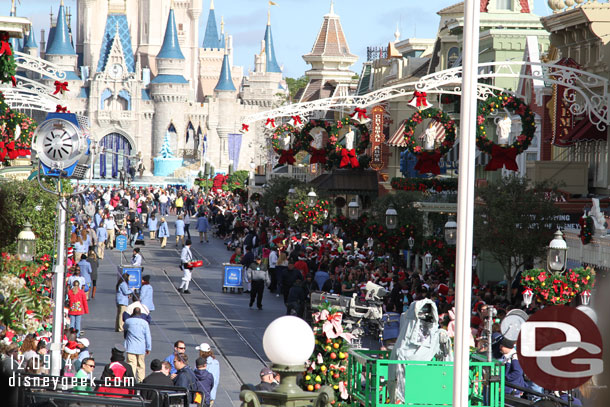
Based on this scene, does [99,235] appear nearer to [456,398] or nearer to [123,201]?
[123,201]

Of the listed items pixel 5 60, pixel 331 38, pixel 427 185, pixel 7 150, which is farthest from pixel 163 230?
pixel 5 60

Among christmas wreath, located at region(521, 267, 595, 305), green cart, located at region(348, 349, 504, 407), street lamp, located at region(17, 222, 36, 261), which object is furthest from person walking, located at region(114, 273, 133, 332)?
green cart, located at region(348, 349, 504, 407)

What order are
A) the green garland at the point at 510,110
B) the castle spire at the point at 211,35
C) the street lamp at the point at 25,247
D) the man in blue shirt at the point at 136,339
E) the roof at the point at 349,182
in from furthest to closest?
the castle spire at the point at 211,35 → the roof at the point at 349,182 → the green garland at the point at 510,110 → the street lamp at the point at 25,247 → the man in blue shirt at the point at 136,339

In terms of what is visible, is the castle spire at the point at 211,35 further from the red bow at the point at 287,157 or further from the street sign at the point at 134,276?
the street sign at the point at 134,276

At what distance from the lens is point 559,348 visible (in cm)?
856

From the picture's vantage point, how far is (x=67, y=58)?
133250mm

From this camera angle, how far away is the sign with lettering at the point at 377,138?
41250mm

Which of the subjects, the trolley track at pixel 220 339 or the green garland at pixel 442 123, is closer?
the trolley track at pixel 220 339

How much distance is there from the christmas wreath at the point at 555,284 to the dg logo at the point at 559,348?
24.8 ft

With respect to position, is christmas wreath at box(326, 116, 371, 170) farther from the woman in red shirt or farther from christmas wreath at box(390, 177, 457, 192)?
the woman in red shirt

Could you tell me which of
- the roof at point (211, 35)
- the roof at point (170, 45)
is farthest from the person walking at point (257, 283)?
the roof at point (211, 35)

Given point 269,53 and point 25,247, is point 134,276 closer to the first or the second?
point 25,247


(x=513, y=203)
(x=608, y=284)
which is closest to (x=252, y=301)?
(x=513, y=203)

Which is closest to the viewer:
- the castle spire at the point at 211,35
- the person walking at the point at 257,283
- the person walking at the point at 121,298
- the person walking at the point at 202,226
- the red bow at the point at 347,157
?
the person walking at the point at 121,298
